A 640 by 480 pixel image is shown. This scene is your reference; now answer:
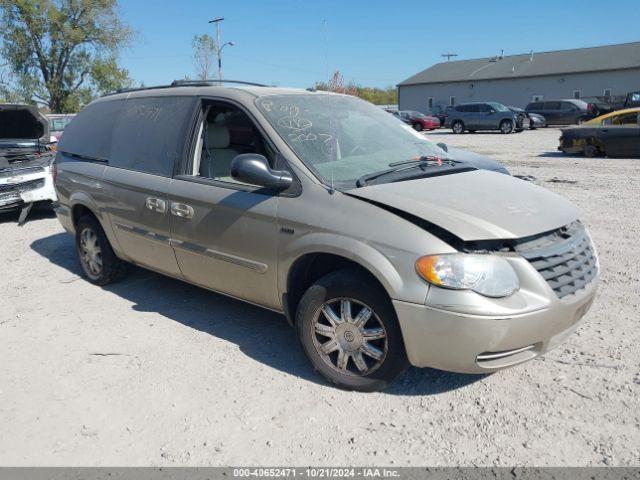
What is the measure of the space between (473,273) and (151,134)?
10.1 ft

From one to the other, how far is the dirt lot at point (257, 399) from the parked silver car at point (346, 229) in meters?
0.30

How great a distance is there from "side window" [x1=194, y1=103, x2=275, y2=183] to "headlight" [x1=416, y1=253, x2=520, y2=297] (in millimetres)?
1832

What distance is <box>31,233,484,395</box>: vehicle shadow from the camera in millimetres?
3535

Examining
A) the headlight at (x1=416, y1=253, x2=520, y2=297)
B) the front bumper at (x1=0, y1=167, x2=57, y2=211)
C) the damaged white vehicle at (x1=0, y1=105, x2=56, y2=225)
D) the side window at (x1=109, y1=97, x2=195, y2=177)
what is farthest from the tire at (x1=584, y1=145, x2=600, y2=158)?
the headlight at (x1=416, y1=253, x2=520, y2=297)

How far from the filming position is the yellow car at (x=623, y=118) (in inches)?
583

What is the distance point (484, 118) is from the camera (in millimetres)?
30562

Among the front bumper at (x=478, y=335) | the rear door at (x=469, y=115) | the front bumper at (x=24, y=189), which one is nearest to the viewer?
the front bumper at (x=478, y=335)

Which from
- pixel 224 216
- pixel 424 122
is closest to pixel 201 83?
pixel 224 216

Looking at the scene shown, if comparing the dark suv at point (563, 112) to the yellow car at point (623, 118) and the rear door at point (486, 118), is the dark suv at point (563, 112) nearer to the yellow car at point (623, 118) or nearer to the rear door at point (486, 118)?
the rear door at point (486, 118)

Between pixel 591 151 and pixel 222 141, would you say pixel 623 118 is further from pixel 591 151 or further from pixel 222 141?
pixel 222 141

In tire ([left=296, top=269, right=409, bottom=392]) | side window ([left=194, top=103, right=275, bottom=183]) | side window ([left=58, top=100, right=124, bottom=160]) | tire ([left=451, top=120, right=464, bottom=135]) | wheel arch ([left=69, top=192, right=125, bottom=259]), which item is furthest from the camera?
tire ([left=451, top=120, right=464, bottom=135])

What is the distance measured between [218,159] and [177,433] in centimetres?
217

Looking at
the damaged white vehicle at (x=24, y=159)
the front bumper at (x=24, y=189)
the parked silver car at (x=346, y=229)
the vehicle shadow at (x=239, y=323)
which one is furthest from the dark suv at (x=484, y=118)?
the vehicle shadow at (x=239, y=323)

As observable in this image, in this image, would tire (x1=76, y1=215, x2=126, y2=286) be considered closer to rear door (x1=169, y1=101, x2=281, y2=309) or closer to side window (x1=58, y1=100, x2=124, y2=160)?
side window (x1=58, y1=100, x2=124, y2=160)
